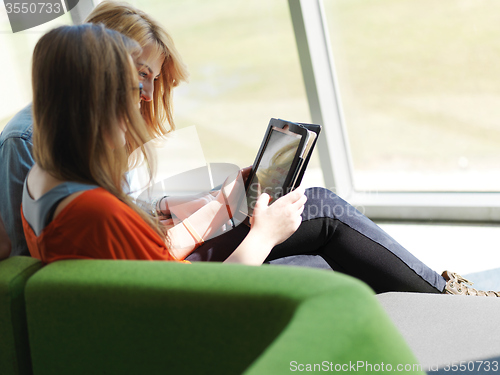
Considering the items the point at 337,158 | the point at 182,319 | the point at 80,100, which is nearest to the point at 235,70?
the point at 337,158

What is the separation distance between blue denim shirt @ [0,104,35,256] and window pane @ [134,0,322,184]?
1619mm

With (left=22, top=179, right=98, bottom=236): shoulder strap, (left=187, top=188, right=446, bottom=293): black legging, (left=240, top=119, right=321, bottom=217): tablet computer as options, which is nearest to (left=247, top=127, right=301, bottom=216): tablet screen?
(left=240, top=119, right=321, bottom=217): tablet computer

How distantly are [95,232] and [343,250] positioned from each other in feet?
2.67

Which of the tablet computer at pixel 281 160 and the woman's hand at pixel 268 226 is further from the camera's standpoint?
the tablet computer at pixel 281 160

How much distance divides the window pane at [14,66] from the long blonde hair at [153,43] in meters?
1.77

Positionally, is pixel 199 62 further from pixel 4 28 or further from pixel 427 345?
pixel 427 345

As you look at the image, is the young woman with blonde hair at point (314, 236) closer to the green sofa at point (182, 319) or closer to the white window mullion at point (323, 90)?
the green sofa at point (182, 319)

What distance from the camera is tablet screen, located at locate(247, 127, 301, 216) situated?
4.36ft

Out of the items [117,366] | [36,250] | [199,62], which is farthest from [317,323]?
[199,62]

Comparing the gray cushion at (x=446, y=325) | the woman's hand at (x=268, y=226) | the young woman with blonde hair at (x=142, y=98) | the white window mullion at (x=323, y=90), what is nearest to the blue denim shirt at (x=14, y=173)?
the young woman with blonde hair at (x=142, y=98)

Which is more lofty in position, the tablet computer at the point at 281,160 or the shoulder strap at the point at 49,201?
the shoulder strap at the point at 49,201

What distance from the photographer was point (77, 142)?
2.94 feet

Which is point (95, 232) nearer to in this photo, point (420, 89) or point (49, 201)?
point (49, 201)

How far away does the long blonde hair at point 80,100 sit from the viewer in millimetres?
882
